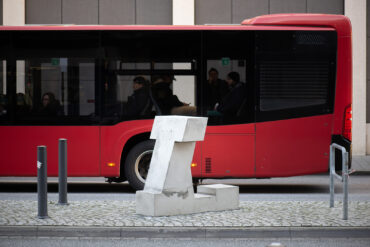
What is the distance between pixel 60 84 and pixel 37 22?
1016cm

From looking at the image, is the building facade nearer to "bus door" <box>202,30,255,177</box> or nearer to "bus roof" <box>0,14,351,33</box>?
"bus roof" <box>0,14,351,33</box>

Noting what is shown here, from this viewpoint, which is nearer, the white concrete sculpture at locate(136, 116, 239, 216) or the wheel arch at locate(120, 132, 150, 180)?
the white concrete sculpture at locate(136, 116, 239, 216)

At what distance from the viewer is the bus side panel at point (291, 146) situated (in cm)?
1200

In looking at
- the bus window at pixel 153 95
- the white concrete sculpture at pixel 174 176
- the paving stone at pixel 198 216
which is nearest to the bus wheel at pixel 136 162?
the bus window at pixel 153 95

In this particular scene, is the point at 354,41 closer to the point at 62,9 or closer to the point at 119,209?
the point at 62,9

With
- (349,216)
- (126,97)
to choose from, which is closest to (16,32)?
(126,97)

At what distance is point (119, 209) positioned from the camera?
9195 millimetres

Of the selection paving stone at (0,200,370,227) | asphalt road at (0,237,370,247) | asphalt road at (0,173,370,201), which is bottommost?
asphalt road at (0,173,370,201)

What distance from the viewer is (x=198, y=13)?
21516 mm

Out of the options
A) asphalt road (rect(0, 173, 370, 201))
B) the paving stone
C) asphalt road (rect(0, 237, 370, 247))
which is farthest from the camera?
asphalt road (rect(0, 173, 370, 201))

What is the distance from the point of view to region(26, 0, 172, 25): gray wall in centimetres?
2153

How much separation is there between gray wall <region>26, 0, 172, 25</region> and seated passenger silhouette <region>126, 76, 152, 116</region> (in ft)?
31.6

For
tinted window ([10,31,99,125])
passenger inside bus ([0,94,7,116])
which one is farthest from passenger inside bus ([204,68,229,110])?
passenger inside bus ([0,94,7,116])

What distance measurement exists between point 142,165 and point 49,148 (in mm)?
1628
